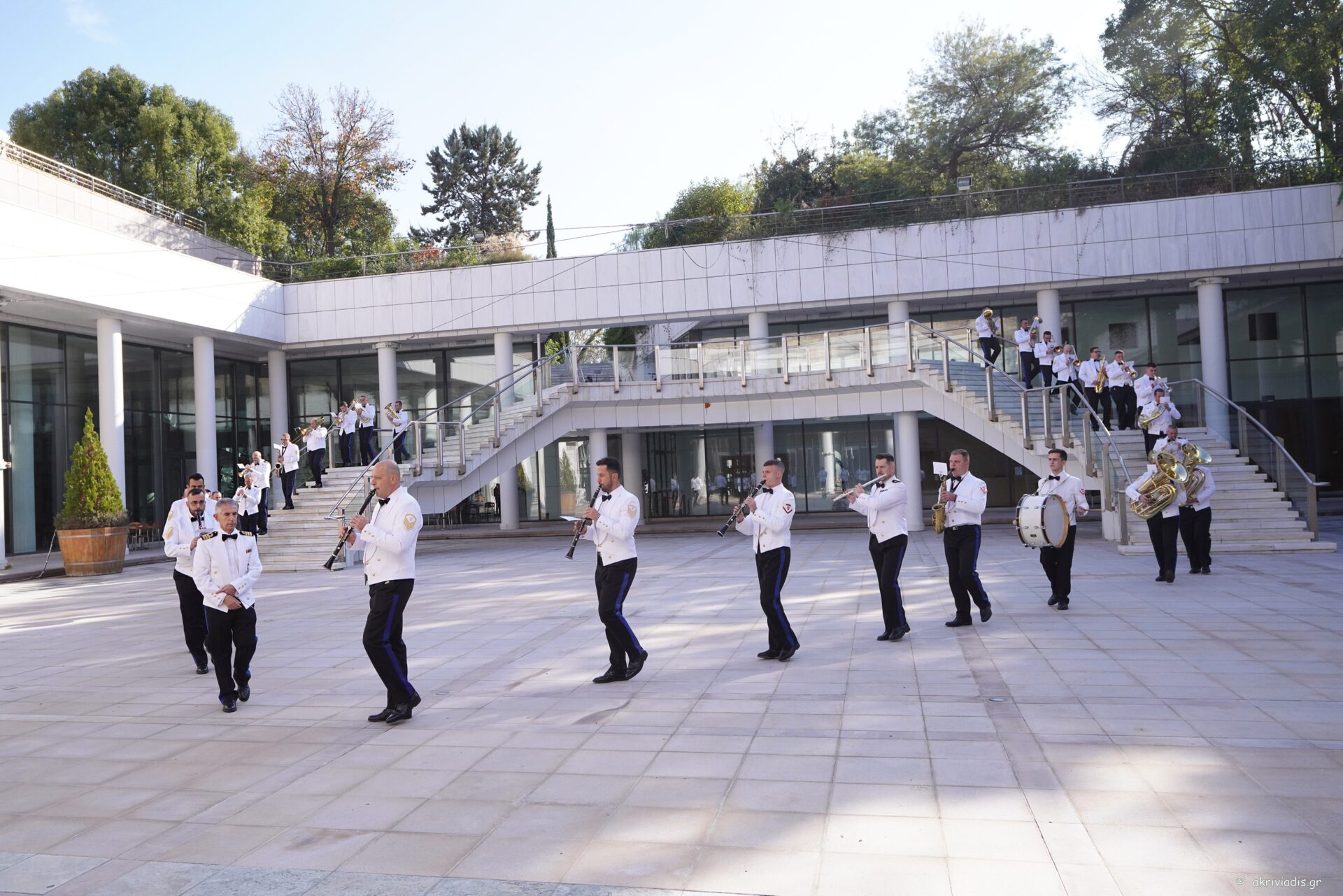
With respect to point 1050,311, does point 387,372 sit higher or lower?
lower

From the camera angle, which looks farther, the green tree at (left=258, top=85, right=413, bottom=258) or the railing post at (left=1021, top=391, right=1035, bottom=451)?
the green tree at (left=258, top=85, right=413, bottom=258)

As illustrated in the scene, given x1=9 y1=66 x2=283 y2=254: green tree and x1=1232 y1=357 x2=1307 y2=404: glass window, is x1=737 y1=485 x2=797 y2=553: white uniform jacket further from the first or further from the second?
x1=9 y1=66 x2=283 y2=254: green tree

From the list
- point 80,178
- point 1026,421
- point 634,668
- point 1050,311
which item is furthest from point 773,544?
point 80,178

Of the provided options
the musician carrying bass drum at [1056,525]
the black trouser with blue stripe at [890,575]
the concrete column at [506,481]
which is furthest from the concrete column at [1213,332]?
the black trouser with blue stripe at [890,575]

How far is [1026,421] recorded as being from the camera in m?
19.6

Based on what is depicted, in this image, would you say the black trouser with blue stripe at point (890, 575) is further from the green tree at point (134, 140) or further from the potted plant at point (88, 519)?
the green tree at point (134, 140)

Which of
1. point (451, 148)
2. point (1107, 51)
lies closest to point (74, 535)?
point (1107, 51)

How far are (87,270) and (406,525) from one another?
19.1 metres

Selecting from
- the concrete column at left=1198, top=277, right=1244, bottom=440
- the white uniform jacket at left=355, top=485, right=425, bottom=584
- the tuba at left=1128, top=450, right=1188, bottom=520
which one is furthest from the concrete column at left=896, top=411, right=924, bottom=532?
the white uniform jacket at left=355, top=485, right=425, bottom=584

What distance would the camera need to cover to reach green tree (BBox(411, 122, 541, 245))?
58469mm

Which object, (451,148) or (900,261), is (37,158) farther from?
(451,148)

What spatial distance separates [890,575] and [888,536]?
1.24 ft

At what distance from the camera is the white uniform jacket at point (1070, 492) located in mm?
10836

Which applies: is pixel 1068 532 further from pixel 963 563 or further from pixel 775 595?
pixel 775 595
